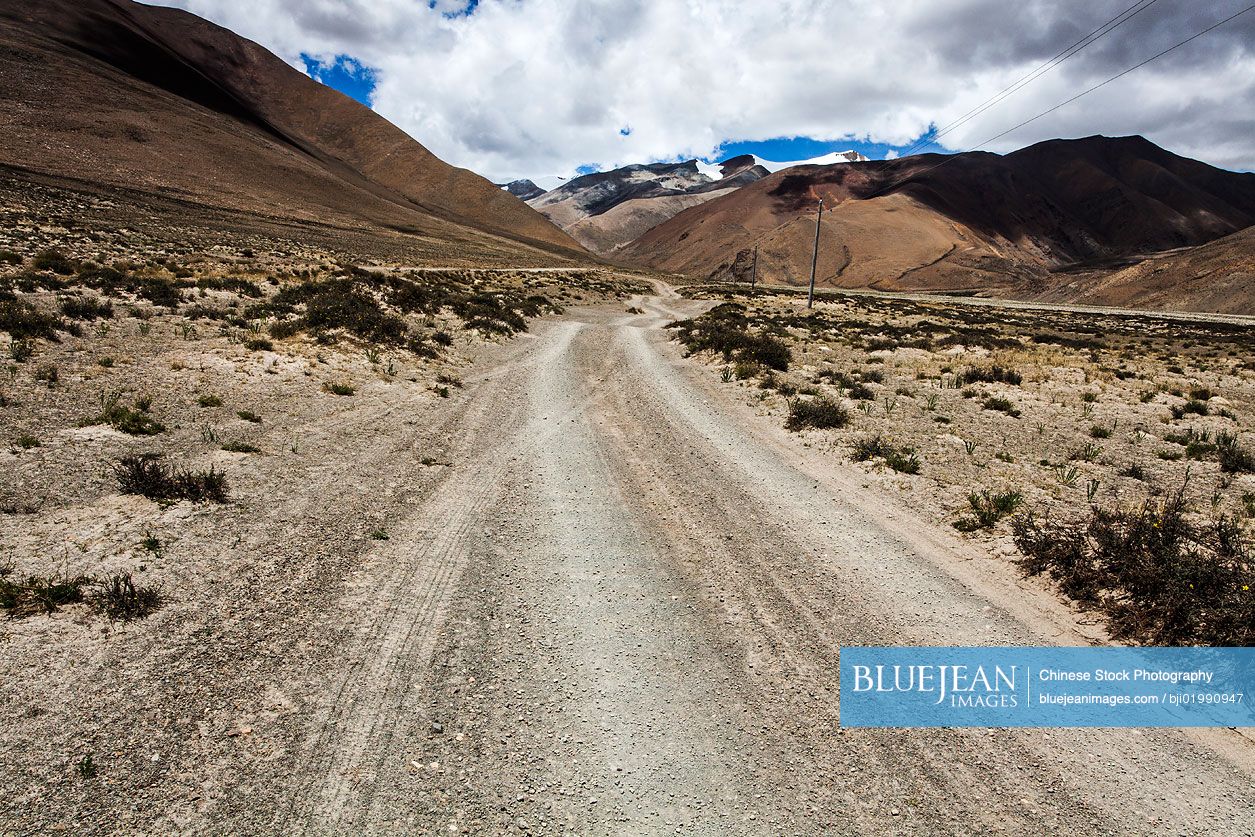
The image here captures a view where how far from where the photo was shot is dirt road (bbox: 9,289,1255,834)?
388 centimetres

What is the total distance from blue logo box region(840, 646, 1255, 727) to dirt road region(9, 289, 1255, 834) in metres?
0.19

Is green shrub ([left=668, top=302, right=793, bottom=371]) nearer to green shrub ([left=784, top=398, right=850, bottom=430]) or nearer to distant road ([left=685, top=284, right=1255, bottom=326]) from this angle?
green shrub ([left=784, top=398, right=850, bottom=430])

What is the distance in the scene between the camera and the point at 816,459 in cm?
1145

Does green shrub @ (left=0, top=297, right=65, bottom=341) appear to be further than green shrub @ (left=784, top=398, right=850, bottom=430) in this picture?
No

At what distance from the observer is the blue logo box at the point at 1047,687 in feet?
15.8

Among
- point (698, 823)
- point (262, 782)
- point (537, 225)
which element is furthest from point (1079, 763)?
point (537, 225)

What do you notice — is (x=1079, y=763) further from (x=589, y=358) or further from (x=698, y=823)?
(x=589, y=358)

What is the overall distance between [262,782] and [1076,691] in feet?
22.4

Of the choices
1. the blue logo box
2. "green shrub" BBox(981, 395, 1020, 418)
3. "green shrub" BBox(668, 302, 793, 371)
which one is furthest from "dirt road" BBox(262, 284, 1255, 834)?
"green shrub" BBox(668, 302, 793, 371)

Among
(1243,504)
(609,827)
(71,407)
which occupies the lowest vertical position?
(609,827)

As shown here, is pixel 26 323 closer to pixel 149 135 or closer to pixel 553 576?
pixel 553 576

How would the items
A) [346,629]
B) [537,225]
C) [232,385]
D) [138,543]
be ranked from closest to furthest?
[346,629]
[138,543]
[232,385]
[537,225]

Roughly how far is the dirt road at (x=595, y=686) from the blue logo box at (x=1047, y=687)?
187 millimetres

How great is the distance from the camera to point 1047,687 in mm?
5199
